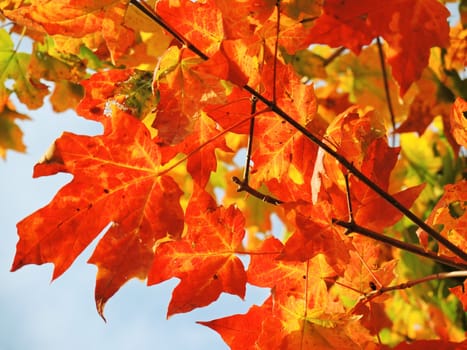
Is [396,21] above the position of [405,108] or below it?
above

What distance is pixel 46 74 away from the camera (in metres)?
1.67

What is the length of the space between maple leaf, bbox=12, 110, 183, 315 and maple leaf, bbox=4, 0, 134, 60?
0.17 metres

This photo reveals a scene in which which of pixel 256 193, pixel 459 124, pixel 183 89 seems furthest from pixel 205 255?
pixel 459 124

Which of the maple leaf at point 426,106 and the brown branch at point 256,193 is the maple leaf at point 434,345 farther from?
the maple leaf at point 426,106

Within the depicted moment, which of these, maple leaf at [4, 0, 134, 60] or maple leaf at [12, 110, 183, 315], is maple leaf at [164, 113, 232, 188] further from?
maple leaf at [4, 0, 134, 60]

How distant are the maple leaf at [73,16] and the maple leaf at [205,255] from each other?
1.10ft

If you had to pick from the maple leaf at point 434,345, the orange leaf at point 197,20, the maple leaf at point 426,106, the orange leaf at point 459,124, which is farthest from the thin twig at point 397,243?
the maple leaf at point 426,106

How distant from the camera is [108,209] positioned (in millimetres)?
975

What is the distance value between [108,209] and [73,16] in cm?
33

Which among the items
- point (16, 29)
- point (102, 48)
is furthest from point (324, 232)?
point (16, 29)

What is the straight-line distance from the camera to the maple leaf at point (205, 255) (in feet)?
Answer: 3.38

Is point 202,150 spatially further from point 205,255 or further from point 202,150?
point 205,255

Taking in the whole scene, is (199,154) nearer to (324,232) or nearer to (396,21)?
(324,232)

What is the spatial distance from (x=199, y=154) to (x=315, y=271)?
0.99ft
